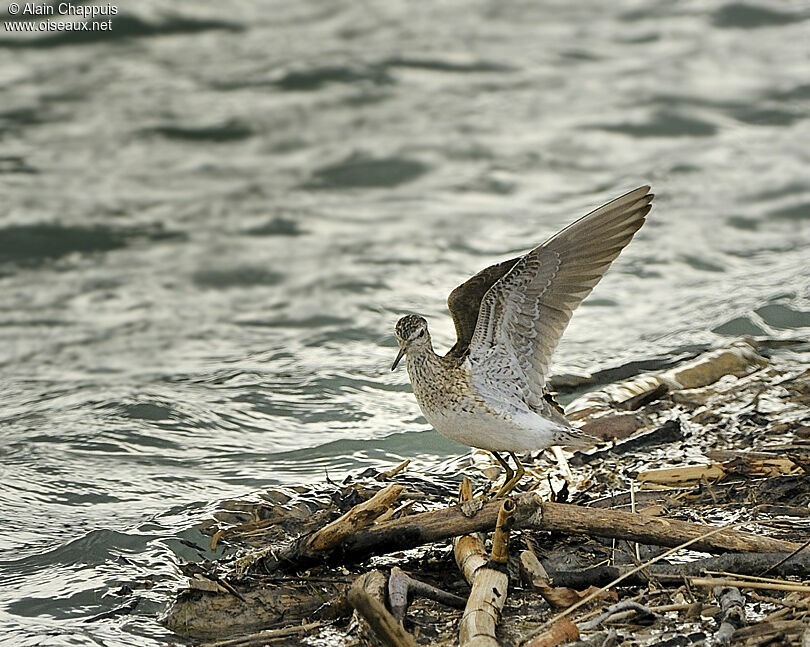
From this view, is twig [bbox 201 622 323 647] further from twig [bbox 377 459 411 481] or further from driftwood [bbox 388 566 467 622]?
twig [bbox 377 459 411 481]

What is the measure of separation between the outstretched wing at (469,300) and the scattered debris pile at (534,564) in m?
0.83

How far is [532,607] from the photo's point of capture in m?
4.83

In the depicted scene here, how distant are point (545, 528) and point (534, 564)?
217 millimetres

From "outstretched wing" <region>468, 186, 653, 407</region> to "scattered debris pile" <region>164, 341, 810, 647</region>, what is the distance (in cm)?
65

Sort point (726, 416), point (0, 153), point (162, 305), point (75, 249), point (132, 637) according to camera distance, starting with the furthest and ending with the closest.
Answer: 1. point (0, 153)
2. point (75, 249)
3. point (162, 305)
4. point (726, 416)
5. point (132, 637)

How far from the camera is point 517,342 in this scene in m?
5.81

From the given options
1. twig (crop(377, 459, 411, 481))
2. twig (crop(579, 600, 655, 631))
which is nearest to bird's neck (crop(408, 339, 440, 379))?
twig (crop(377, 459, 411, 481))

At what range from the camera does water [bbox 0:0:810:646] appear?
745 centimetres

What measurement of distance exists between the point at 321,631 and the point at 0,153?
37.7 ft

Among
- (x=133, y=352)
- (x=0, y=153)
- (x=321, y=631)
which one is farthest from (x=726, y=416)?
(x=0, y=153)

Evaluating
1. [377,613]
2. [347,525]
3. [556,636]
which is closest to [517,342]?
[347,525]

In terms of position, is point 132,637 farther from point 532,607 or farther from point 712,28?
point 712,28

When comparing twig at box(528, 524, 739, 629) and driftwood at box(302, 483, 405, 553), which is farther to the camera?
driftwood at box(302, 483, 405, 553)

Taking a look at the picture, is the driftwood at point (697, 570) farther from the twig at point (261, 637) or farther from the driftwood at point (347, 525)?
the twig at point (261, 637)
